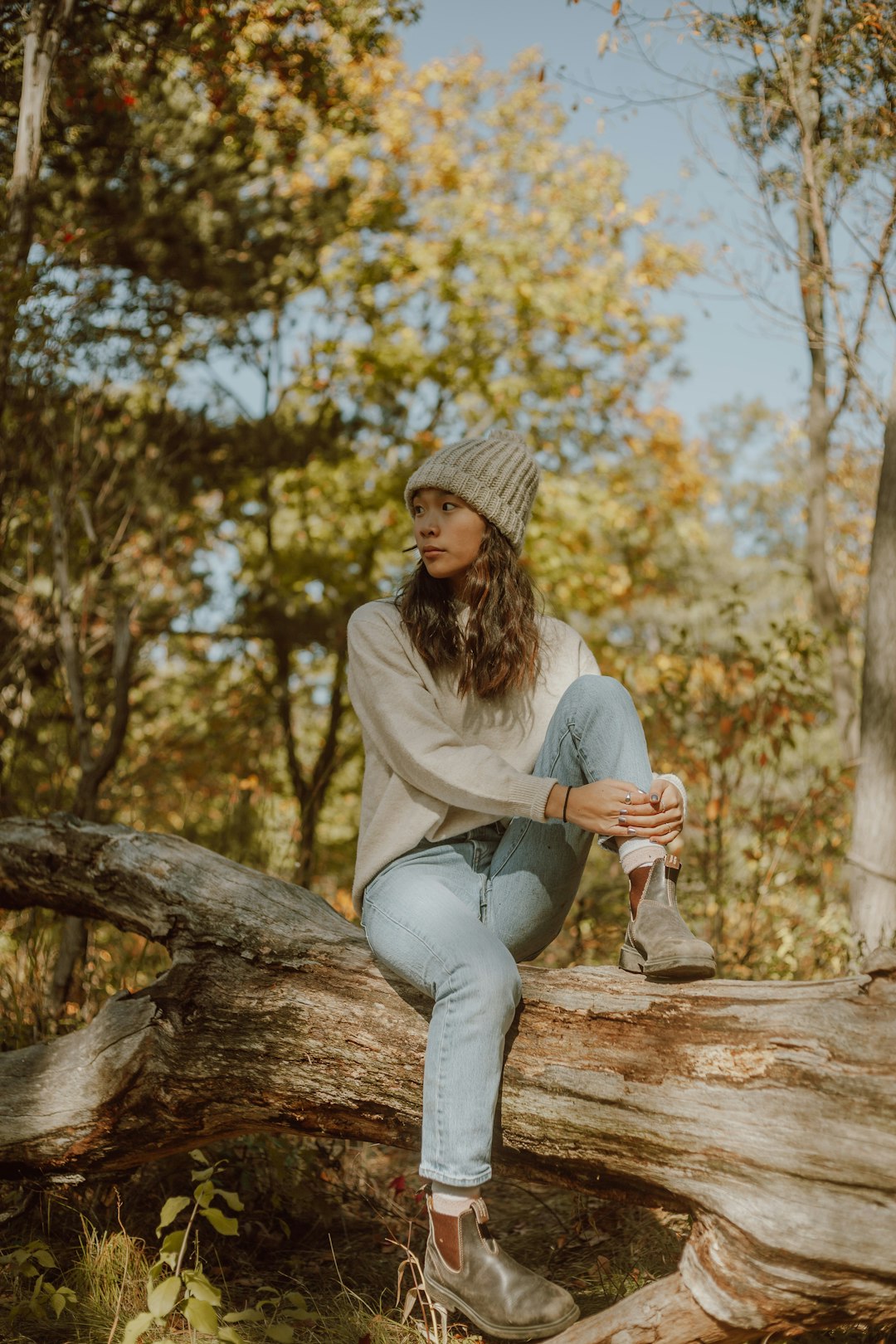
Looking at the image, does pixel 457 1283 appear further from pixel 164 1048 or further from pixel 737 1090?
pixel 164 1048

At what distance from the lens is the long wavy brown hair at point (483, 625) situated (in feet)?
9.83

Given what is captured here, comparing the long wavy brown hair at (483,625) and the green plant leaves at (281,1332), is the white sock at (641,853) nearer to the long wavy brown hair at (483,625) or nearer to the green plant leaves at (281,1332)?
the long wavy brown hair at (483,625)

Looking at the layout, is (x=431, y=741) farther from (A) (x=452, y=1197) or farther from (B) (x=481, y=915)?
(A) (x=452, y=1197)

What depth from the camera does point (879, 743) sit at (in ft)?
16.2

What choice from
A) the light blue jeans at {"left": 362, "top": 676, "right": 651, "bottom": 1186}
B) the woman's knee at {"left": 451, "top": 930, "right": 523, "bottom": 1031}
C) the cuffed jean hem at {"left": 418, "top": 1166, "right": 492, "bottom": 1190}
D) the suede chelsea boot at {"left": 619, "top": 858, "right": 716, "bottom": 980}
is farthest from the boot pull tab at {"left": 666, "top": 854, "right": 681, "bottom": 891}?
the cuffed jean hem at {"left": 418, "top": 1166, "right": 492, "bottom": 1190}

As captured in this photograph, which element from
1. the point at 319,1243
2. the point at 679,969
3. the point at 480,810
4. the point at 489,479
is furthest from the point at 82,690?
the point at 679,969

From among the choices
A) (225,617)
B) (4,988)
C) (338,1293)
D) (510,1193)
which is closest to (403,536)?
(225,617)

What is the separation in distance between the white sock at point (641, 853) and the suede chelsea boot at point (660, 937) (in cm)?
1

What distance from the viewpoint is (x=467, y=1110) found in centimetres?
239

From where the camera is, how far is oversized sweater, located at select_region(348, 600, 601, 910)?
8.81ft

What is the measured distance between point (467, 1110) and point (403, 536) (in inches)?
319

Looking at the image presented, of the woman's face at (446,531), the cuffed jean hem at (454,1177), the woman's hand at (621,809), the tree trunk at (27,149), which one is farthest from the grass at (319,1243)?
the tree trunk at (27,149)

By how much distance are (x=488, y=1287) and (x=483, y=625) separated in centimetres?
161

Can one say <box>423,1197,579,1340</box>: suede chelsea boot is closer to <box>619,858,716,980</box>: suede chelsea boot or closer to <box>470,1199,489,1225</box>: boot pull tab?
<box>470,1199,489,1225</box>: boot pull tab
